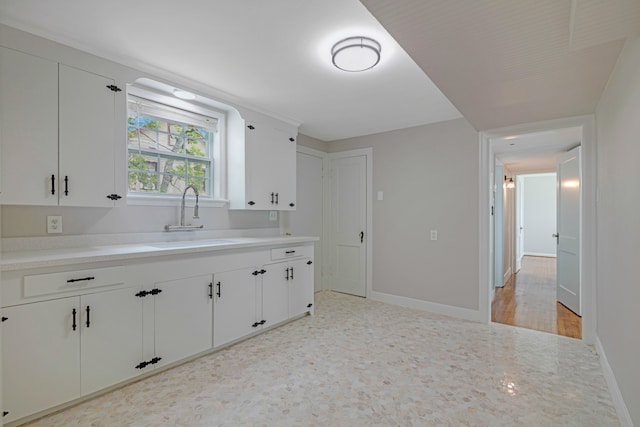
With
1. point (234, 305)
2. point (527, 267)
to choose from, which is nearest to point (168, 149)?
point (234, 305)

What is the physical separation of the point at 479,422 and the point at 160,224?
2815 millimetres

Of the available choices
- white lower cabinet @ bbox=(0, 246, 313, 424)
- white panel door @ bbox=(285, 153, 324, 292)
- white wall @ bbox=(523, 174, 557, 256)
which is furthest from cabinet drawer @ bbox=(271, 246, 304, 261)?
white wall @ bbox=(523, 174, 557, 256)

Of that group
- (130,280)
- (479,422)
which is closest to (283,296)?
(130,280)

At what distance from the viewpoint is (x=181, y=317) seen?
2.40 metres

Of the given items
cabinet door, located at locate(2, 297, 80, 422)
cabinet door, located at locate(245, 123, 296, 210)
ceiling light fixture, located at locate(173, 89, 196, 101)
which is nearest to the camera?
cabinet door, located at locate(2, 297, 80, 422)

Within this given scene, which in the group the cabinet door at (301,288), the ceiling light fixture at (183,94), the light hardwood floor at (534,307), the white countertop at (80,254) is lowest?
the light hardwood floor at (534,307)

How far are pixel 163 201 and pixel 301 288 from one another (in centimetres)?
170

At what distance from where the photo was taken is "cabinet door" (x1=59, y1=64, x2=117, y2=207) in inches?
81.5

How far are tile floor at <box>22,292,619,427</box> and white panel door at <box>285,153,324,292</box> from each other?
62.5 inches

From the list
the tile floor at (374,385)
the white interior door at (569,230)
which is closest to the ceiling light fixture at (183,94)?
the tile floor at (374,385)

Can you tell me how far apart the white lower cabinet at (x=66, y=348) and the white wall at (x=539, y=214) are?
10.4 metres

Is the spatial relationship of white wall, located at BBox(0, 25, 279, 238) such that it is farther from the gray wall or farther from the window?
the gray wall

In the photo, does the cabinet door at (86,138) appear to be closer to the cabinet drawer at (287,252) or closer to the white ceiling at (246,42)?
the white ceiling at (246,42)

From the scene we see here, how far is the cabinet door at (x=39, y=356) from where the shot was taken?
65.7 inches
